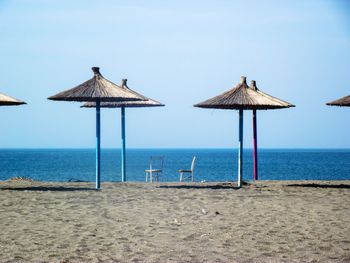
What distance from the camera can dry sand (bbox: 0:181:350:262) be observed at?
19.0 feet

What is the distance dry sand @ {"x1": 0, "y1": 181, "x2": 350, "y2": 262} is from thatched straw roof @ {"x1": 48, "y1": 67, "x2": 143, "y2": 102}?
2.13 meters

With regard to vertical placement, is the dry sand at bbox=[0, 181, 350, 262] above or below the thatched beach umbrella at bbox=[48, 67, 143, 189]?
below

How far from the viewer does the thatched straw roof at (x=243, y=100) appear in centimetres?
1234

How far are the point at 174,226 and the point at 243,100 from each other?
5.58 metres

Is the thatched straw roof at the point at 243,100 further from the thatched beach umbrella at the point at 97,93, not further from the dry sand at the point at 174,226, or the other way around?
the dry sand at the point at 174,226

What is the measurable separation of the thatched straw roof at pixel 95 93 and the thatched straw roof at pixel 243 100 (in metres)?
1.79

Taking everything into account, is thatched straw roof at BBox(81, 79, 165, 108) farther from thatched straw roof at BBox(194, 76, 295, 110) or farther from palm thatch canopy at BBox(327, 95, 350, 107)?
palm thatch canopy at BBox(327, 95, 350, 107)

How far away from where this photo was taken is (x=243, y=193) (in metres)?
11.6

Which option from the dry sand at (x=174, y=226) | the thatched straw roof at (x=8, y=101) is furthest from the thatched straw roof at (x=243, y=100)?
the thatched straw roof at (x=8, y=101)

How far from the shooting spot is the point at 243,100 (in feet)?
40.9

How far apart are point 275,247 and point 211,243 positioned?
764 millimetres

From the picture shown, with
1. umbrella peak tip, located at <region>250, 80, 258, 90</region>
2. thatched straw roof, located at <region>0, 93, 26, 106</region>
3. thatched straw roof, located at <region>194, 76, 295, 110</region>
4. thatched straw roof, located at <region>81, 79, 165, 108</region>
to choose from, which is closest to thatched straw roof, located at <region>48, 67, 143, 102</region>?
thatched straw roof, located at <region>0, 93, 26, 106</region>

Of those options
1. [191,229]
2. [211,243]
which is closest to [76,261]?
[211,243]

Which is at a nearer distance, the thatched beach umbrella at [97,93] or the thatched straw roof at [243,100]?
the thatched beach umbrella at [97,93]
